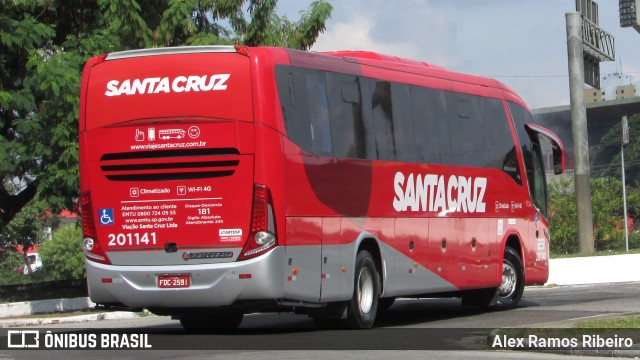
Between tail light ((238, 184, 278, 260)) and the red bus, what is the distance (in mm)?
12

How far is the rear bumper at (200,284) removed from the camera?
14211 mm

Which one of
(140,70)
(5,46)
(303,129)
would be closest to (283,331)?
(303,129)

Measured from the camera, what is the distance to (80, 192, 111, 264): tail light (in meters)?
15.0

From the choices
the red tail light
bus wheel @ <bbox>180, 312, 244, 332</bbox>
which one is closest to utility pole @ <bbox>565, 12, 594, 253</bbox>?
bus wheel @ <bbox>180, 312, 244, 332</bbox>

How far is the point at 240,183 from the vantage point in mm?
14391

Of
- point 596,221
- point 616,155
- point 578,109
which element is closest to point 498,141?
point 578,109

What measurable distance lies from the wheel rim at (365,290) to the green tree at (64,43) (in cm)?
1001

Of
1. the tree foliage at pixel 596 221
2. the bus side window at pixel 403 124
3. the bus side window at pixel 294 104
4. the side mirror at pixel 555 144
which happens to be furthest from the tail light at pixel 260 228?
the tree foliage at pixel 596 221

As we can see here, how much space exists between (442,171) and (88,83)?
5.95 m

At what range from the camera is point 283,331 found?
640 inches

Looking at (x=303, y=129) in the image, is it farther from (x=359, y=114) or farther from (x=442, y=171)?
(x=442, y=171)

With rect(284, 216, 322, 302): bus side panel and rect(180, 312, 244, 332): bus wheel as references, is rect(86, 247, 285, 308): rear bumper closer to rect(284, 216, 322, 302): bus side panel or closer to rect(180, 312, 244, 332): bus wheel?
rect(284, 216, 322, 302): bus side panel

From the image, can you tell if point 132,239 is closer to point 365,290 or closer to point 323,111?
point 323,111

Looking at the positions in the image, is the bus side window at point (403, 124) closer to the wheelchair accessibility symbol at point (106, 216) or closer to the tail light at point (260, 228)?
the tail light at point (260, 228)
